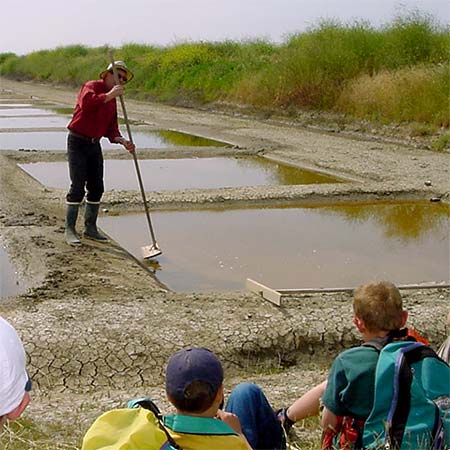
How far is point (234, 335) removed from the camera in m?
4.79

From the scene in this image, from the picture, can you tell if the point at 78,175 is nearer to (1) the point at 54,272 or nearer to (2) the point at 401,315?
(1) the point at 54,272

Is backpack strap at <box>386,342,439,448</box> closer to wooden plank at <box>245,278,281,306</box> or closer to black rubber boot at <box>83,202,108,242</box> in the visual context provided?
wooden plank at <box>245,278,281,306</box>

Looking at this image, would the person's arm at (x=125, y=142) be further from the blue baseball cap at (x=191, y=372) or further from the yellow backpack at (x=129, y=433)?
the yellow backpack at (x=129, y=433)

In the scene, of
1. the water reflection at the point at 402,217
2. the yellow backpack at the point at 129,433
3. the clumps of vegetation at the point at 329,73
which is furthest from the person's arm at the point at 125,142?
the clumps of vegetation at the point at 329,73

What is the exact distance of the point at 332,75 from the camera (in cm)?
1998

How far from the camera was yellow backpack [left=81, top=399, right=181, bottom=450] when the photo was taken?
6.75 feet

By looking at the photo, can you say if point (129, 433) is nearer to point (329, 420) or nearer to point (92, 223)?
point (329, 420)

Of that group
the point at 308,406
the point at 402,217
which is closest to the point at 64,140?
the point at 402,217

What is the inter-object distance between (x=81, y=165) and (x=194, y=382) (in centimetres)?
480

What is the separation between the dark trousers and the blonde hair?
4.38m

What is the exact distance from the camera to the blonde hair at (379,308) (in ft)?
9.22

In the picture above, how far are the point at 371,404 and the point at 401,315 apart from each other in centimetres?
36

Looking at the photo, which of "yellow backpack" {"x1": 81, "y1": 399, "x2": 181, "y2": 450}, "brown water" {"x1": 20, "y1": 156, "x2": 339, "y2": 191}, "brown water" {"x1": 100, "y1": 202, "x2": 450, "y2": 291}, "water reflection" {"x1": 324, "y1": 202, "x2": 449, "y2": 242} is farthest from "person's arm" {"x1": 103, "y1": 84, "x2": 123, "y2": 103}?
"yellow backpack" {"x1": 81, "y1": 399, "x2": 181, "y2": 450}

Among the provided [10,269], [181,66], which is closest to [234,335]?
[10,269]
